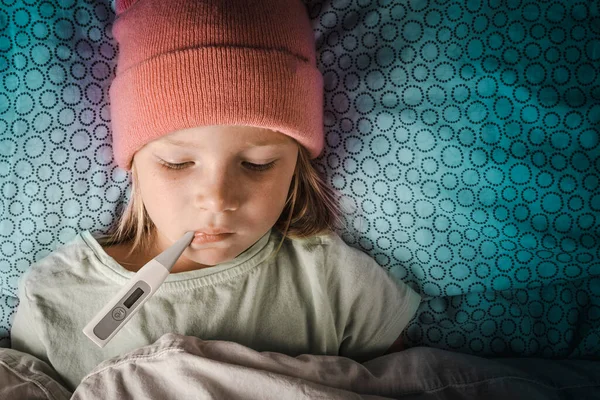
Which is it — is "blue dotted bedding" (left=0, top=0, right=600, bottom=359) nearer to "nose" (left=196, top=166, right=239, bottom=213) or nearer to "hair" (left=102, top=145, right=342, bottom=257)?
"hair" (left=102, top=145, right=342, bottom=257)

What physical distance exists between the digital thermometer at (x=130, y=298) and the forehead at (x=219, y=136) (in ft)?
0.51

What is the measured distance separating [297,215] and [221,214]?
25 centimetres

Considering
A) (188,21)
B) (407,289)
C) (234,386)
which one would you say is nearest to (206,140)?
(188,21)

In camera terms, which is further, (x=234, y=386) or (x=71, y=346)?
(x=71, y=346)

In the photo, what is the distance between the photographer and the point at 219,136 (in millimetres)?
698

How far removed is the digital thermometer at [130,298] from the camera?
0.68 m

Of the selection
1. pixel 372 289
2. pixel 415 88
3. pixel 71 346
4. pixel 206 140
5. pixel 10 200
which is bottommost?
pixel 71 346

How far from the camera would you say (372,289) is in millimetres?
931

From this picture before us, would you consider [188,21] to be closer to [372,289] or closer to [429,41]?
[429,41]

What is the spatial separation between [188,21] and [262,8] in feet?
0.38

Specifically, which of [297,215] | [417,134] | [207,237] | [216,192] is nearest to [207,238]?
[207,237]

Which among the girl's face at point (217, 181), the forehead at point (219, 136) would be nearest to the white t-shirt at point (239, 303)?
the girl's face at point (217, 181)

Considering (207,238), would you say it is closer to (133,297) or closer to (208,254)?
(208,254)

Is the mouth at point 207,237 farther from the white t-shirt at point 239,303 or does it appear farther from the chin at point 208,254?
the white t-shirt at point 239,303
